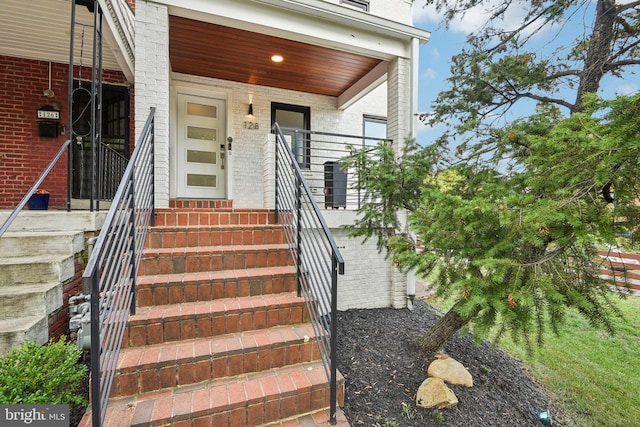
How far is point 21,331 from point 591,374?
17.8ft

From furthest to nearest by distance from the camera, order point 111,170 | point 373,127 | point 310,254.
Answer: point 373,127, point 111,170, point 310,254

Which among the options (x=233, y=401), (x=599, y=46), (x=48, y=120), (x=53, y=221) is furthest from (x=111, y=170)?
(x=599, y=46)

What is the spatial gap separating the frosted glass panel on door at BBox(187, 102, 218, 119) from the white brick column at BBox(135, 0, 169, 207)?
6.93 ft

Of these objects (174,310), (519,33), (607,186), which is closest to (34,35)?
(174,310)

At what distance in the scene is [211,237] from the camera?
2.97 m

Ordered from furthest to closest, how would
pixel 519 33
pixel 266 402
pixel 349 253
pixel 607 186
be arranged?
pixel 349 253 → pixel 519 33 → pixel 266 402 → pixel 607 186

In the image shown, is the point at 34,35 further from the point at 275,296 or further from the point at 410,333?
the point at 410,333

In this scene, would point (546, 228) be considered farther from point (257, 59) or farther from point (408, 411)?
point (257, 59)

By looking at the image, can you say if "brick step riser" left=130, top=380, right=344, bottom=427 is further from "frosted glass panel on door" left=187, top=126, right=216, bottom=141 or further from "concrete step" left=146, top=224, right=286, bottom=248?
"frosted glass panel on door" left=187, top=126, right=216, bottom=141

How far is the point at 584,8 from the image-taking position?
11.3ft

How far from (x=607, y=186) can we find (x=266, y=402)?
8.25 ft

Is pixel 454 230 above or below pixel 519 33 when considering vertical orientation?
below

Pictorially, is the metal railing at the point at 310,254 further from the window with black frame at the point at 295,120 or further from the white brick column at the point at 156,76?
the window with black frame at the point at 295,120

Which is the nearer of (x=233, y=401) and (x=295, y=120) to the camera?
(x=233, y=401)
